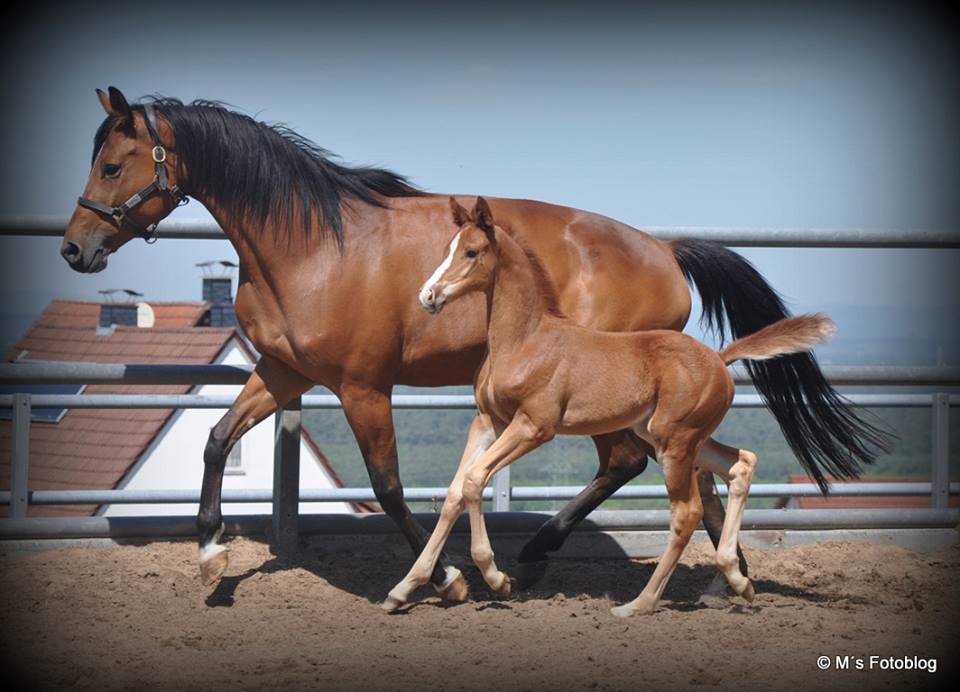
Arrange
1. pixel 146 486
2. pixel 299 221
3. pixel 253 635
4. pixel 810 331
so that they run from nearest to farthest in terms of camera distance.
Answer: pixel 253 635, pixel 810 331, pixel 299 221, pixel 146 486

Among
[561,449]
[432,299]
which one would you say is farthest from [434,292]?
[561,449]

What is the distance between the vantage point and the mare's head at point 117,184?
4.54m

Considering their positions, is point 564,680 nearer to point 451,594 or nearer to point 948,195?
point 451,594

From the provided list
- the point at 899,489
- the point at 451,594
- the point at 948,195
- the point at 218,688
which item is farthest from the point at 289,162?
the point at 899,489

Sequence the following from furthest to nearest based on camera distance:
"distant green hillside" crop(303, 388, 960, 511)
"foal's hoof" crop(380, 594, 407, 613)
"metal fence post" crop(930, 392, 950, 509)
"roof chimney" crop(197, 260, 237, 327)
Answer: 1. "roof chimney" crop(197, 260, 237, 327)
2. "distant green hillside" crop(303, 388, 960, 511)
3. "metal fence post" crop(930, 392, 950, 509)
4. "foal's hoof" crop(380, 594, 407, 613)

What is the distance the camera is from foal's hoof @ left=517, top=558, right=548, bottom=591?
485 cm

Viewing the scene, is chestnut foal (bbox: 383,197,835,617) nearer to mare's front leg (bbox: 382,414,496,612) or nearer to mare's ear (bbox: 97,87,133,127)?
mare's front leg (bbox: 382,414,496,612)

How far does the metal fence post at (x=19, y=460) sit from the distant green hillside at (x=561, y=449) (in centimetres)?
357

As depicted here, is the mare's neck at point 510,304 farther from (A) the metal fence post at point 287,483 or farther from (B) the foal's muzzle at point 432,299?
(A) the metal fence post at point 287,483

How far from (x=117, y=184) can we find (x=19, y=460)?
146 cm

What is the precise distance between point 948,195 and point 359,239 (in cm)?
277

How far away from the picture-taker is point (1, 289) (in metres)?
4.55

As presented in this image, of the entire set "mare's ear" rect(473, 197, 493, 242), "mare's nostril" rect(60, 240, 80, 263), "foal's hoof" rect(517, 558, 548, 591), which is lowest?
"foal's hoof" rect(517, 558, 548, 591)

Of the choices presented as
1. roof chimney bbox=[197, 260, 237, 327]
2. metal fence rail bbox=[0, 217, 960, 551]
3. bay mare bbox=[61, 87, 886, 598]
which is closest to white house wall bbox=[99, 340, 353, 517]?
roof chimney bbox=[197, 260, 237, 327]
